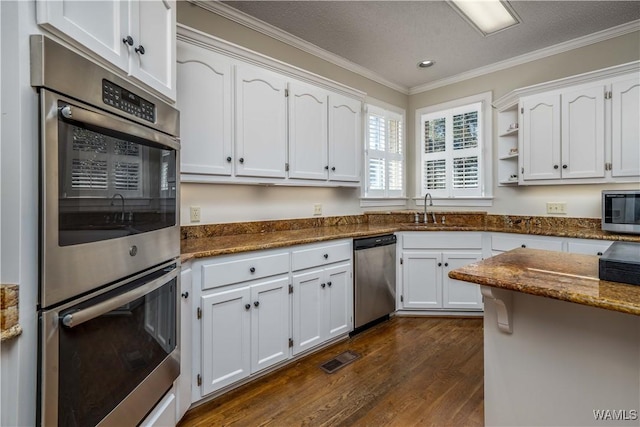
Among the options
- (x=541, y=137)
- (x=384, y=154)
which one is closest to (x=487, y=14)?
(x=541, y=137)

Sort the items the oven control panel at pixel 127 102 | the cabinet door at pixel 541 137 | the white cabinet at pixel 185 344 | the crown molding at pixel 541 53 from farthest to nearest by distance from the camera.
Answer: the cabinet door at pixel 541 137
the crown molding at pixel 541 53
the white cabinet at pixel 185 344
the oven control panel at pixel 127 102

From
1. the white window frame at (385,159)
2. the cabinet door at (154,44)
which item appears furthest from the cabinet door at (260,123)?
the white window frame at (385,159)

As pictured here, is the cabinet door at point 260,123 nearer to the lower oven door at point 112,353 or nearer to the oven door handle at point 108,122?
the oven door handle at point 108,122

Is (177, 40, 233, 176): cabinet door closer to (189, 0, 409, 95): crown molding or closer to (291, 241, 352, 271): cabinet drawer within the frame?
(189, 0, 409, 95): crown molding

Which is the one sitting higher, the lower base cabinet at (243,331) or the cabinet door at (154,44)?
the cabinet door at (154,44)

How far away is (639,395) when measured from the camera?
3.57 ft

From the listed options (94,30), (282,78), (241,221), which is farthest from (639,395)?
(282,78)

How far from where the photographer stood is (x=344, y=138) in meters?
3.08

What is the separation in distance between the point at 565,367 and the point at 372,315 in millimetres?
1796

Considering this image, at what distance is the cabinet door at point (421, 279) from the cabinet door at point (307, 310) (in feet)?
3.89

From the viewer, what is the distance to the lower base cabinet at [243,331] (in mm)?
1829

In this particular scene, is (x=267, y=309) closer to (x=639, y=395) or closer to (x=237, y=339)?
(x=237, y=339)

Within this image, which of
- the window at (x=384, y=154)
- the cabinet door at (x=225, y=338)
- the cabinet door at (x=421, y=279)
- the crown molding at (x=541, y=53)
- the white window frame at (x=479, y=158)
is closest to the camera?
the cabinet door at (x=225, y=338)

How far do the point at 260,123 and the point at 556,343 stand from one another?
220cm
